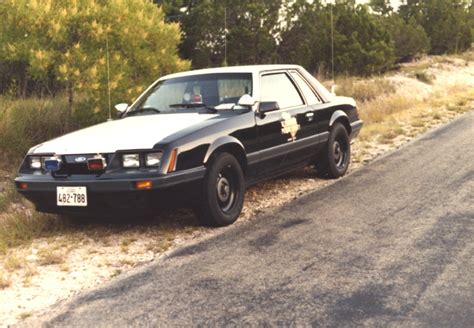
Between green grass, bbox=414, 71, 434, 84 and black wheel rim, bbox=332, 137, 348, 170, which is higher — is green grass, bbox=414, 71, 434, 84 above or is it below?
above

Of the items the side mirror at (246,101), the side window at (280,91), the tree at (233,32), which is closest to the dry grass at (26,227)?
the side mirror at (246,101)

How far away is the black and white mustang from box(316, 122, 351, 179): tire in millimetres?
135

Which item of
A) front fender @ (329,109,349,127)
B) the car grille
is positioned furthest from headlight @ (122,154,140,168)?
front fender @ (329,109,349,127)

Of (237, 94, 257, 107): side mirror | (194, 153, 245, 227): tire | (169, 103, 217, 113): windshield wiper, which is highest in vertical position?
(237, 94, 257, 107): side mirror

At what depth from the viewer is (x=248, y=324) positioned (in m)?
3.28

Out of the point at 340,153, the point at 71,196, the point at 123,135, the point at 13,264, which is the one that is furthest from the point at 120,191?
the point at 340,153

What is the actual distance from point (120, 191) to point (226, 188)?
1092 mm

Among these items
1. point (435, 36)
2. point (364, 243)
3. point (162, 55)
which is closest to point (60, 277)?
point (364, 243)

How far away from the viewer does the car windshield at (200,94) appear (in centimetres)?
596

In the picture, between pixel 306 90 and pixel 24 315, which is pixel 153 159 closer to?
pixel 24 315

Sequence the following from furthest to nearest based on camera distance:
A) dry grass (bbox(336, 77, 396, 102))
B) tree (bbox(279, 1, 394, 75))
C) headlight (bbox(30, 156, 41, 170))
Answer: tree (bbox(279, 1, 394, 75))
dry grass (bbox(336, 77, 396, 102))
headlight (bbox(30, 156, 41, 170))

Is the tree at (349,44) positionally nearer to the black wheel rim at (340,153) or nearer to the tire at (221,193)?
the black wheel rim at (340,153)

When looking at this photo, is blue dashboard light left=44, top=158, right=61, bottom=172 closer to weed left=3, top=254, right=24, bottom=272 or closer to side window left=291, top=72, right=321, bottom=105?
weed left=3, top=254, right=24, bottom=272

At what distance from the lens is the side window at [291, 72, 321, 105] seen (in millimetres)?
6927
